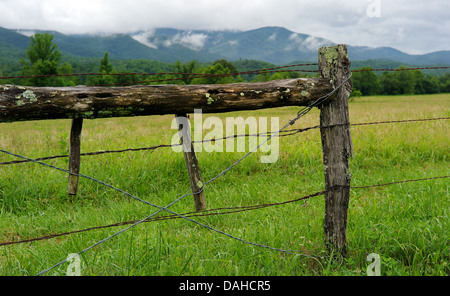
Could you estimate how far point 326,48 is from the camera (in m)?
2.78

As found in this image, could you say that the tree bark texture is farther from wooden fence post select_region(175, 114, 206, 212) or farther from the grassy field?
wooden fence post select_region(175, 114, 206, 212)

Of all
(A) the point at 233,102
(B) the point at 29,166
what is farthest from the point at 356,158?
(B) the point at 29,166

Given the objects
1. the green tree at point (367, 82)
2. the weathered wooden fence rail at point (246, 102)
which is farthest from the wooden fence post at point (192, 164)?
the green tree at point (367, 82)

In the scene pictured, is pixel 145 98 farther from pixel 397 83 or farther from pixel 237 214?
pixel 397 83

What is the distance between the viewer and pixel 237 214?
4.07m

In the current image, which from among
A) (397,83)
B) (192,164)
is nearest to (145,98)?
(192,164)

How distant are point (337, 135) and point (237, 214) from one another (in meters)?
1.83

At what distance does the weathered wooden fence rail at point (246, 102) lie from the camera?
2256mm

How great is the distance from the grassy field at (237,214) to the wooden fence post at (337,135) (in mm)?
427

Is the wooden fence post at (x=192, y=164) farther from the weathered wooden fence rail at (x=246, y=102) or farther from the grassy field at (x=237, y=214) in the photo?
the weathered wooden fence rail at (x=246, y=102)

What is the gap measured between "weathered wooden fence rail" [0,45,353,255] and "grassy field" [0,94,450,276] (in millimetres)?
538

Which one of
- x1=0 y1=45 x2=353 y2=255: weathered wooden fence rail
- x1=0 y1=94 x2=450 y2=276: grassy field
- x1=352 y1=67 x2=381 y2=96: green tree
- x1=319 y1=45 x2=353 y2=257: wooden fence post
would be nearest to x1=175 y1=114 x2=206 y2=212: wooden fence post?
x1=0 y1=94 x2=450 y2=276: grassy field
